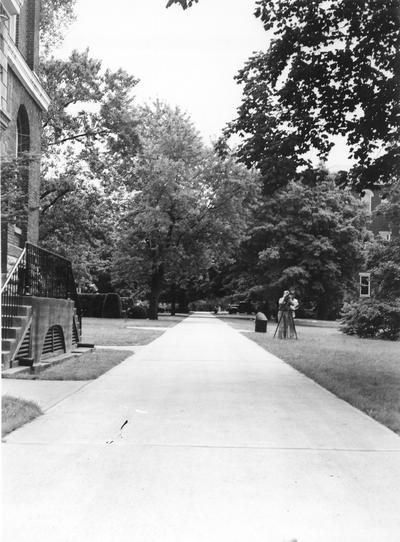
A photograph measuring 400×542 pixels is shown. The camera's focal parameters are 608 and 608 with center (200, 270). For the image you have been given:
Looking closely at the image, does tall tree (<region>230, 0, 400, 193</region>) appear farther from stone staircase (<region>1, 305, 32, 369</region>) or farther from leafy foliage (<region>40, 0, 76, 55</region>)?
leafy foliage (<region>40, 0, 76, 55</region>)

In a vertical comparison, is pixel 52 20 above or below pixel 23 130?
above

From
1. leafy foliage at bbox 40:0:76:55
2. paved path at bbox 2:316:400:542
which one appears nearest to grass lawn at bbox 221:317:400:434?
A: paved path at bbox 2:316:400:542

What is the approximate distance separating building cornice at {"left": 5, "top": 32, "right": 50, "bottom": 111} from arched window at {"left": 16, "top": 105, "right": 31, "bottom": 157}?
2.28 feet

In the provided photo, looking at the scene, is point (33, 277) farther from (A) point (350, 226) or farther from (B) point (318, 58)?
(A) point (350, 226)

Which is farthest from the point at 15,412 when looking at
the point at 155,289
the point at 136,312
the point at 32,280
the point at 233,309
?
the point at 233,309

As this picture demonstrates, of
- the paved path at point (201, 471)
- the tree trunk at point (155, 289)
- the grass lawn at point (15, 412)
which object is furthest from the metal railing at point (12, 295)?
the tree trunk at point (155, 289)

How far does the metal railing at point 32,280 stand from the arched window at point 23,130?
6.42 meters

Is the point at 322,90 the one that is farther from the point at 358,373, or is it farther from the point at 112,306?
the point at 112,306

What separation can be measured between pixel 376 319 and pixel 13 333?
59.1 feet

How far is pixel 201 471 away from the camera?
4465mm

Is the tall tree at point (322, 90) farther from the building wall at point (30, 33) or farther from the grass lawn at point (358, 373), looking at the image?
the building wall at point (30, 33)

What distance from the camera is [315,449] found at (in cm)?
521

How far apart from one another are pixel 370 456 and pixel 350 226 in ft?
128

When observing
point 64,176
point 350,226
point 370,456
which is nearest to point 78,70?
point 64,176
